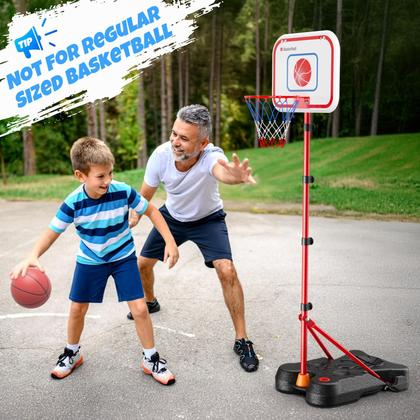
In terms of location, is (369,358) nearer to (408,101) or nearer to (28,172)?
(408,101)

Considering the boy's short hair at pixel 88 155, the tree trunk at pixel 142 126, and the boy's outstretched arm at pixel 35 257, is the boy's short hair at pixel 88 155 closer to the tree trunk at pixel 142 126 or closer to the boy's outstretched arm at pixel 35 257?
the boy's outstretched arm at pixel 35 257

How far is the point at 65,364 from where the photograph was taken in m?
3.73

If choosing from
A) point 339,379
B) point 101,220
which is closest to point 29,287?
point 101,220

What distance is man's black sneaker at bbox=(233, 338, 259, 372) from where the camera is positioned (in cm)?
375

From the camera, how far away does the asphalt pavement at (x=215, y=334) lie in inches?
130

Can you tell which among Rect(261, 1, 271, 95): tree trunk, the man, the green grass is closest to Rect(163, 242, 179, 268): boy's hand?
the man

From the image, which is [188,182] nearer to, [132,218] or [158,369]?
[132,218]

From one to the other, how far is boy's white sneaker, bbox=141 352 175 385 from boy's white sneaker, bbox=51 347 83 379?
50 cm

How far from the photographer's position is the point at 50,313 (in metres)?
4.96

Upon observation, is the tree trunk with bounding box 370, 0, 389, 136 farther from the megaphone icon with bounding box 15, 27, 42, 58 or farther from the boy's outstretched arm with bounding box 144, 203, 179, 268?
the boy's outstretched arm with bounding box 144, 203, 179, 268

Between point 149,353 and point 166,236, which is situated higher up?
point 166,236

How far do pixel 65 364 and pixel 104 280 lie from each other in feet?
2.20

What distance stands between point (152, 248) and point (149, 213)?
34.3 inches

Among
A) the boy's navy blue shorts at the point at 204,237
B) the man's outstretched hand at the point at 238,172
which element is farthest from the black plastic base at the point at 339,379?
the man's outstretched hand at the point at 238,172
